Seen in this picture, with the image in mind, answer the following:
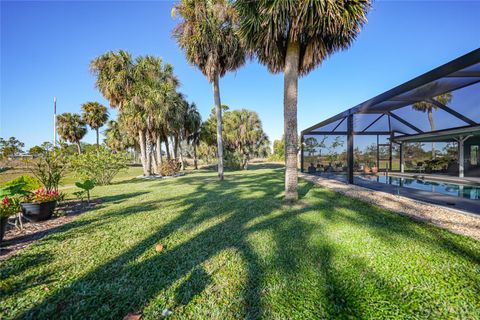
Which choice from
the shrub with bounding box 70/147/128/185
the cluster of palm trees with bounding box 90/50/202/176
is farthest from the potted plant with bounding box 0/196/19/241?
the cluster of palm trees with bounding box 90/50/202/176

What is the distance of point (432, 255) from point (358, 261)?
112 centimetres

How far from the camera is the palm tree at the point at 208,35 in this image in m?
9.92

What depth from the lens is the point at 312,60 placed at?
635 centimetres

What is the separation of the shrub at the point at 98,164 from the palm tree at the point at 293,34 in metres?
9.61

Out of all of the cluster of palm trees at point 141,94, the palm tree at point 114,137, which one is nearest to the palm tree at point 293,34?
the cluster of palm trees at point 141,94

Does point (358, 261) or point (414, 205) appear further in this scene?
Answer: point (414, 205)

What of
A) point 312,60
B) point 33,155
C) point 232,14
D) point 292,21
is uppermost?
point 232,14

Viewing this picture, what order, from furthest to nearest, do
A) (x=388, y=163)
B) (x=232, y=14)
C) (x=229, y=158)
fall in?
1. (x=229, y=158)
2. (x=388, y=163)
3. (x=232, y=14)

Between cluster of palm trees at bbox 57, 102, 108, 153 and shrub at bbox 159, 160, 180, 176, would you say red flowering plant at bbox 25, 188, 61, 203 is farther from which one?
cluster of palm trees at bbox 57, 102, 108, 153

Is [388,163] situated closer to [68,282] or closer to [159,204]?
[159,204]

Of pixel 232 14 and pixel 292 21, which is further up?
pixel 232 14

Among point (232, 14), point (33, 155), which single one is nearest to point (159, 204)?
point (33, 155)

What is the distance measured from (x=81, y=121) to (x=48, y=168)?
91.8ft

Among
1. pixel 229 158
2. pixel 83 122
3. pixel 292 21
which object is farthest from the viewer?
pixel 83 122
